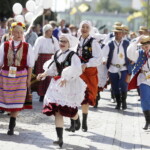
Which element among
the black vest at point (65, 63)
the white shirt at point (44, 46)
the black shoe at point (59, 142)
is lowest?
the black shoe at point (59, 142)

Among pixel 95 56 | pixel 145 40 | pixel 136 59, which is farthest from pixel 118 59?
pixel 95 56

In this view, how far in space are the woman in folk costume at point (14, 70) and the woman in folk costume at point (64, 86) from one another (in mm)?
536

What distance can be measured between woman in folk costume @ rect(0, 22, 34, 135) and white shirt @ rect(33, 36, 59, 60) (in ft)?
13.0

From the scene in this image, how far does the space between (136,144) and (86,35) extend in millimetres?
2128

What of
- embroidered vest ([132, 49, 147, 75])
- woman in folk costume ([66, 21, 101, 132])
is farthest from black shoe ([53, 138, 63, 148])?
embroidered vest ([132, 49, 147, 75])

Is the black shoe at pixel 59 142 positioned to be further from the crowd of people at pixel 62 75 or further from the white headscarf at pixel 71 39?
the white headscarf at pixel 71 39

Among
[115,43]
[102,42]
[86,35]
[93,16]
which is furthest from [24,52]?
[93,16]

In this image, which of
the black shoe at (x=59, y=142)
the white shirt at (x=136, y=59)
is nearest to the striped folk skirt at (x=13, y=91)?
the black shoe at (x=59, y=142)

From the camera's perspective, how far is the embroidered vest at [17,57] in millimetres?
9180

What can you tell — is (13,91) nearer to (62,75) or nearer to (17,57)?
(17,57)

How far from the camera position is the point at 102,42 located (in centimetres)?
1595

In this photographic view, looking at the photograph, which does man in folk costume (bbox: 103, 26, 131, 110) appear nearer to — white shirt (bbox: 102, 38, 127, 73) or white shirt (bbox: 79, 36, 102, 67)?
white shirt (bbox: 102, 38, 127, 73)

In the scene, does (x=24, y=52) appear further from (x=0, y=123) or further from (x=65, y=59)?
(x=0, y=123)

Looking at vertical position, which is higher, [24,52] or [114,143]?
[24,52]
